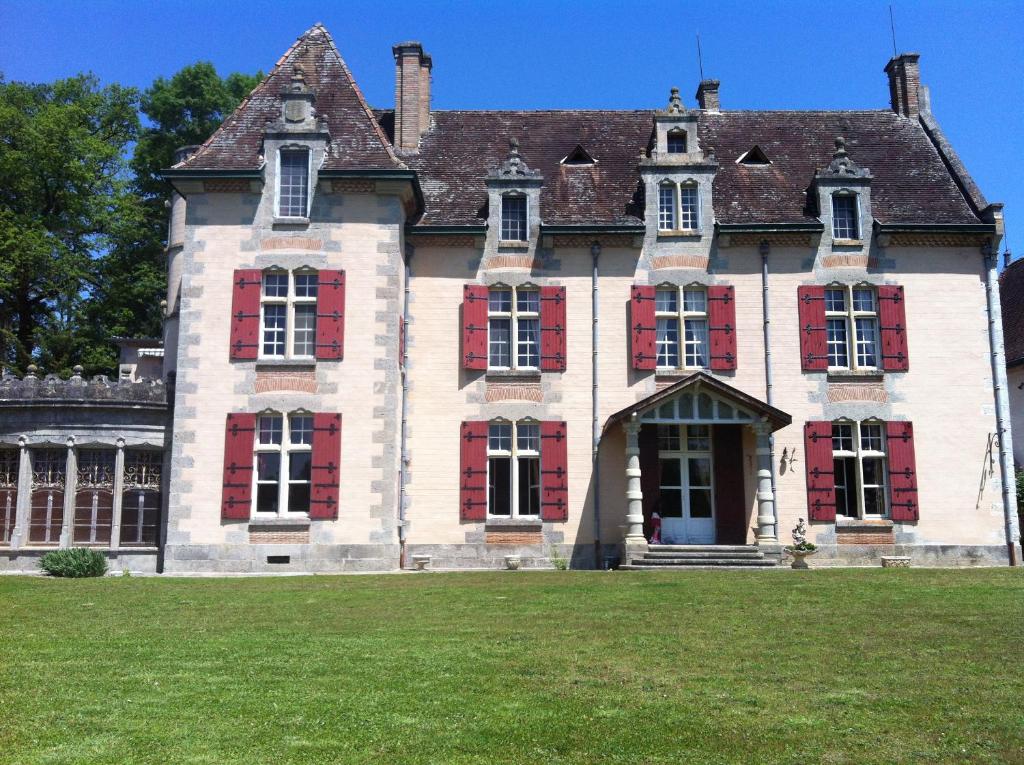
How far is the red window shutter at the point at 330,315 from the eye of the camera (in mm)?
21797

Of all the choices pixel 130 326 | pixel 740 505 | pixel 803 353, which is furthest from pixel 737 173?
pixel 130 326

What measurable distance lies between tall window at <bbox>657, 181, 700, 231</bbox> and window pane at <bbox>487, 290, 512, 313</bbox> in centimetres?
420

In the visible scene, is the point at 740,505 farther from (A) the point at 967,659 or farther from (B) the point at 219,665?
(B) the point at 219,665

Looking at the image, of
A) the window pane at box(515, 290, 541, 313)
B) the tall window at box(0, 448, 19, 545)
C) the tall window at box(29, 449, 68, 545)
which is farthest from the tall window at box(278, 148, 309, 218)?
the tall window at box(0, 448, 19, 545)

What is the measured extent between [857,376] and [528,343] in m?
8.05

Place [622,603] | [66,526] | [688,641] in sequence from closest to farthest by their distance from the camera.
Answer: [688,641], [622,603], [66,526]

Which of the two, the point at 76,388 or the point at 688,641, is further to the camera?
the point at 76,388

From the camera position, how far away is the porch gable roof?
21.9 metres

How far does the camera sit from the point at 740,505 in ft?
75.9

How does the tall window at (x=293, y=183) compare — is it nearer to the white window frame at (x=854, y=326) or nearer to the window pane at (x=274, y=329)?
the window pane at (x=274, y=329)

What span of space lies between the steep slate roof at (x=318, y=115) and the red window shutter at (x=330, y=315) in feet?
8.74

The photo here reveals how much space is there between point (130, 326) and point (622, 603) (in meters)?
31.8

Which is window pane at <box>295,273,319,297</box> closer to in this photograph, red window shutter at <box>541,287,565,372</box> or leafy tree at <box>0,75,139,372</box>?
red window shutter at <box>541,287,565,372</box>

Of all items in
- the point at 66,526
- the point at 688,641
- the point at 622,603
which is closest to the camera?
the point at 688,641
